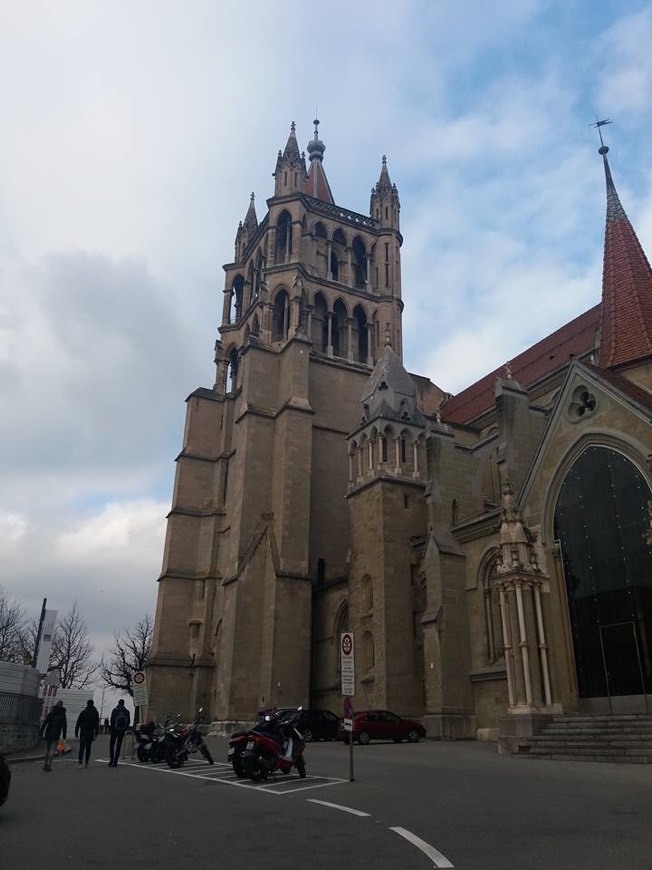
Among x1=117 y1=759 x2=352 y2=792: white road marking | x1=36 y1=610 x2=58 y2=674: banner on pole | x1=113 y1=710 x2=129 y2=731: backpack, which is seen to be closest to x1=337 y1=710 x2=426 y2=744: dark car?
x1=117 y1=759 x2=352 y2=792: white road marking

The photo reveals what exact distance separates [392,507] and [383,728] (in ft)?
29.5

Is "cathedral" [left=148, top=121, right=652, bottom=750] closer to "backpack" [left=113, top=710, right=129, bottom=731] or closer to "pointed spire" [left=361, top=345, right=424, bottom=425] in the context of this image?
"pointed spire" [left=361, top=345, right=424, bottom=425]

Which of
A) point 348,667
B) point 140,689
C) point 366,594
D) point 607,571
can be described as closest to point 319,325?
point 366,594

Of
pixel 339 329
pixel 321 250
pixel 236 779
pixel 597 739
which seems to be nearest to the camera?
pixel 236 779

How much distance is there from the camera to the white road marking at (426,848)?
5.45 m

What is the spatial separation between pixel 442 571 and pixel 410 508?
16.0 ft

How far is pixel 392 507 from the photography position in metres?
29.2

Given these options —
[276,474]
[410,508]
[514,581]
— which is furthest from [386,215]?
[514,581]

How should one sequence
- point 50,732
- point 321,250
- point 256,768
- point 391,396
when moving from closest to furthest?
1. point 256,768
2. point 50,732
3. point 391,396
4. point 321,250

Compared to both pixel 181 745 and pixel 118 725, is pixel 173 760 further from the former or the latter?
pixel 118 725

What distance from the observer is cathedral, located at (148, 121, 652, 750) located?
61.4 feet

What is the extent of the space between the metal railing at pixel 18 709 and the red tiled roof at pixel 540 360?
24.8m

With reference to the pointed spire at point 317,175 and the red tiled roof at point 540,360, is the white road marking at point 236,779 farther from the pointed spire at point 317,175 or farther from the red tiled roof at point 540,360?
the pointed spire at point 317,175

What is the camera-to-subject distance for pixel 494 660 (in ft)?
77.8
